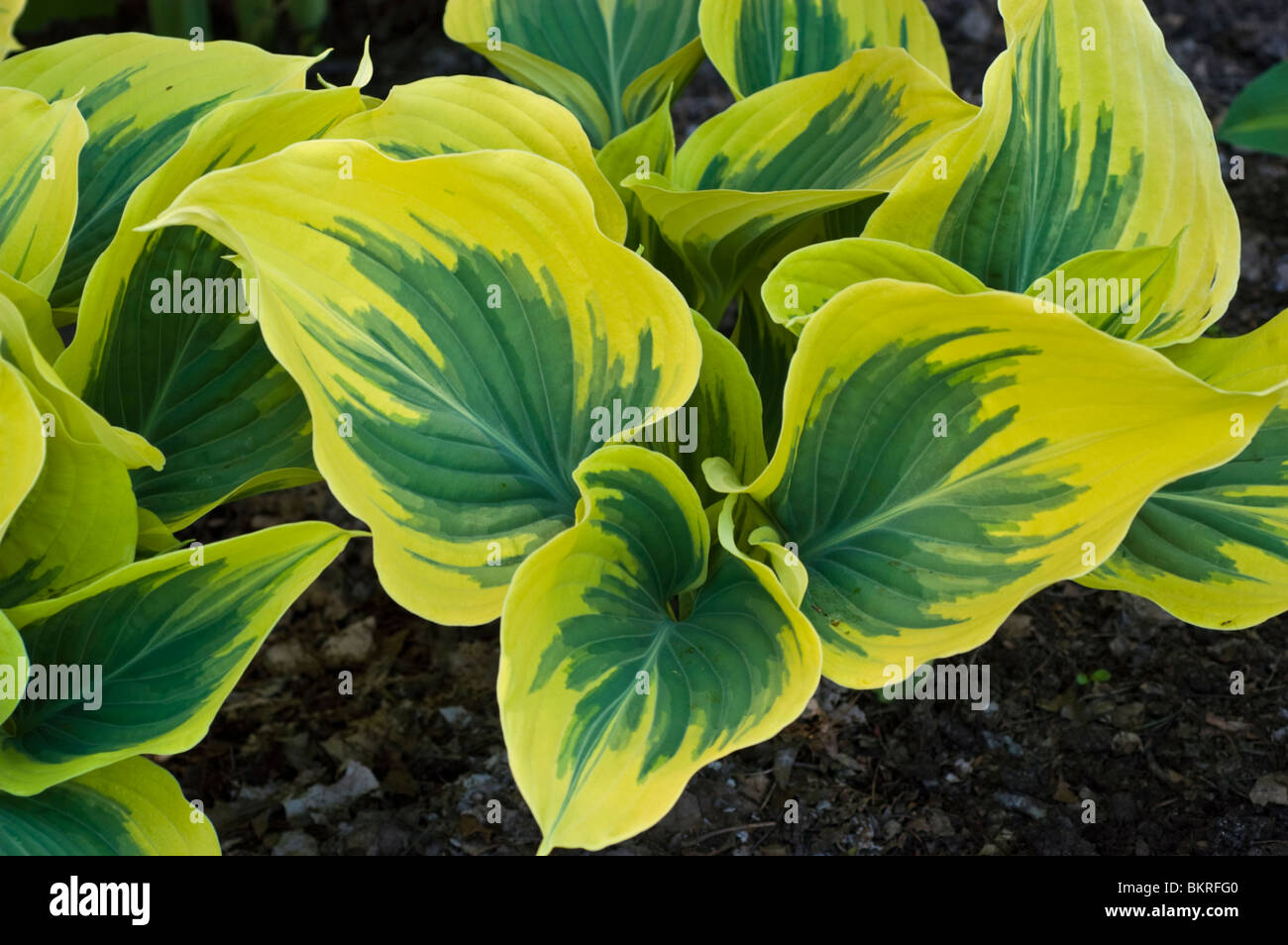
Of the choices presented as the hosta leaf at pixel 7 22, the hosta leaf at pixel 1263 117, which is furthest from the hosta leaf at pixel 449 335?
the hosta leaf at pixel 1263 117

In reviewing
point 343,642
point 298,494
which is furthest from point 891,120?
point 298,494

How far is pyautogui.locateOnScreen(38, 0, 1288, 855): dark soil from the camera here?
1.12 m

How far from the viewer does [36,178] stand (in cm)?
98

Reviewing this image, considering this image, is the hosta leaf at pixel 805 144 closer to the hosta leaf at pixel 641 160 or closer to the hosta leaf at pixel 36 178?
the hosta leaf at pixel 641 160

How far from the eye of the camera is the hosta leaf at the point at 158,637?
33.3 inches

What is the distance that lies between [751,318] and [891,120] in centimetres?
23

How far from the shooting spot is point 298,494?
166cm

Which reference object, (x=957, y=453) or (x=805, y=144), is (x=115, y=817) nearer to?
(x=957, y=453)

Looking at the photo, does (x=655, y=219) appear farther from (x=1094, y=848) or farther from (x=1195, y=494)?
(x=1094, y=848)

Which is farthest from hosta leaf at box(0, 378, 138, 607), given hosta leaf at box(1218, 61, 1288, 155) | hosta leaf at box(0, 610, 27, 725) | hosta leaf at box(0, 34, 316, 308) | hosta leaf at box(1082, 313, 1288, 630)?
hosta leaf at box(1218, 61, 1288, 155)

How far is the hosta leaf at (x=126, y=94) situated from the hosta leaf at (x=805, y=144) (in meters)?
0.38

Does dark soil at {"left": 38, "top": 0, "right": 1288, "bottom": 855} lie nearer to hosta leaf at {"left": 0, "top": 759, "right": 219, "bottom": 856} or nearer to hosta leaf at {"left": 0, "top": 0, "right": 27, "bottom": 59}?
hosta leaf at {"left": 0, "top": 759, "right": 219, "bottom": 856}

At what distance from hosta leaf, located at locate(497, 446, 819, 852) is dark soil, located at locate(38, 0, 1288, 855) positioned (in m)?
0.37

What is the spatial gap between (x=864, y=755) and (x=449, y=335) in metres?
0.64
